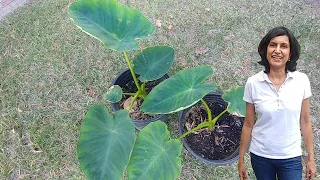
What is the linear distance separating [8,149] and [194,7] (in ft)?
5.90

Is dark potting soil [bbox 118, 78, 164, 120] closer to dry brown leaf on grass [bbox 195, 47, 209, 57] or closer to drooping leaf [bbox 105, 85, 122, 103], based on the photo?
drooping leaf [bbox 105, 85, 122, 103]

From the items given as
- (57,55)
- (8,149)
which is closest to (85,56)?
(57,55)

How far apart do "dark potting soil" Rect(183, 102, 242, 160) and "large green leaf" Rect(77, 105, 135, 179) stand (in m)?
0.61

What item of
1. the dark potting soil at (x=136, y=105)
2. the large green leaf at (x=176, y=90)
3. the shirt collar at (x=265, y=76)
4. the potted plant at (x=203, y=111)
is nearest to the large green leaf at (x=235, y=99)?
the potted plant at (x=203, y=111)

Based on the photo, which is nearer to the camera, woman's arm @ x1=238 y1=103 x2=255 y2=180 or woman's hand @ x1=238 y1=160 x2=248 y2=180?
Answer: woman's arm @ x1=238 y1=103 x2=255 y2=180

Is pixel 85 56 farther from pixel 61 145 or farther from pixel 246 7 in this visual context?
pixel 246 7

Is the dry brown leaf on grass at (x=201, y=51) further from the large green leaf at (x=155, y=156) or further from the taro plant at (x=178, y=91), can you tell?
the large green leaf at (x=155, y=156)

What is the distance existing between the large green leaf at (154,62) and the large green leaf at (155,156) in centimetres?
39

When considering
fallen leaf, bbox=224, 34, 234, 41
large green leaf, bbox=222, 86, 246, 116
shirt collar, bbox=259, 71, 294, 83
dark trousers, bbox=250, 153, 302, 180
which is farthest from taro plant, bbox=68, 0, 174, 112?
fallen leaf, bbox=224, 34, 234, 41

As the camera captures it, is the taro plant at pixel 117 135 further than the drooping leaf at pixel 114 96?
No

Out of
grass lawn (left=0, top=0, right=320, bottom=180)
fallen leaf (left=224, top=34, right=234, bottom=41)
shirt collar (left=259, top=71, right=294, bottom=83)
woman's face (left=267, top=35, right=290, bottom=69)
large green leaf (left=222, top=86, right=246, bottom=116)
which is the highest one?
woman's face (left=267, top=35, right=290, bottom=69)

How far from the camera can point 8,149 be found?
228 centimetres

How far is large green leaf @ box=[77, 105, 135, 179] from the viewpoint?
5.10 ft

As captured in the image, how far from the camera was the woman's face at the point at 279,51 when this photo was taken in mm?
1318
